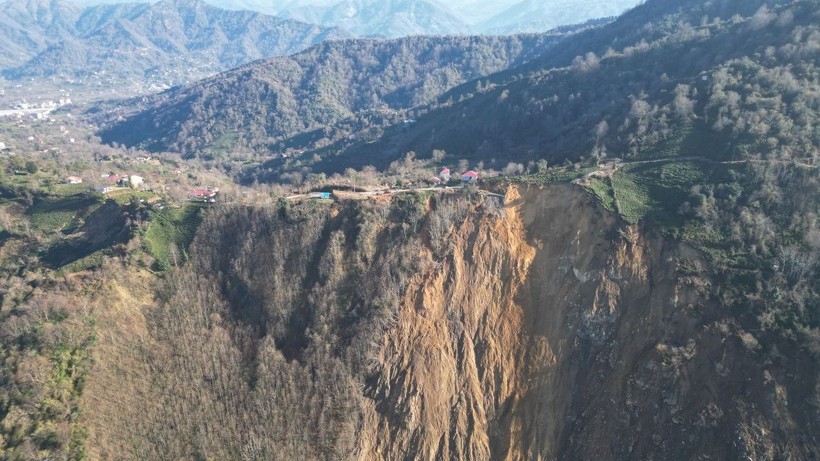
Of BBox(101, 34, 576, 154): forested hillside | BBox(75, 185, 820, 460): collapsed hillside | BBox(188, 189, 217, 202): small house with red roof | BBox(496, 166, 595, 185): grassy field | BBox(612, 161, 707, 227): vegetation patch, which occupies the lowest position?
BBox(75, 185, 820, 460): collapsed hillside

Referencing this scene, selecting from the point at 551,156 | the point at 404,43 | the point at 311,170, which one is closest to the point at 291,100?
the point at 404,43

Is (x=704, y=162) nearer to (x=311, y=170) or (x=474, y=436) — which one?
(x=474, y=436)

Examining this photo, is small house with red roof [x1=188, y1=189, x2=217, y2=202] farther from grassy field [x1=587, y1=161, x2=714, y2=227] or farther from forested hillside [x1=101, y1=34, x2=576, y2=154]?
forested hillside [x1=101, y1=34, x2=576, y2=154]

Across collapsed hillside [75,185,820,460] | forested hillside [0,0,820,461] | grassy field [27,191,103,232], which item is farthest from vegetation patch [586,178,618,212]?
grassy field [27,191,103,232]

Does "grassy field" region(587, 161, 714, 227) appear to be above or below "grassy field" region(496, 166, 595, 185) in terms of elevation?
below

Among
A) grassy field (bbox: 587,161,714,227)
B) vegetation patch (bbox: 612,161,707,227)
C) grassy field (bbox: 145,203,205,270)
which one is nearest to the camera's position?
vegetation patch (bbox: 612,161,707,227)

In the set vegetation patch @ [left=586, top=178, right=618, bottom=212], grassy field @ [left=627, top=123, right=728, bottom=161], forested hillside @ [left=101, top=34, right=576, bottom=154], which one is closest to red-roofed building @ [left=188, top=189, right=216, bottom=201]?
vegetation patch @ [left=586, top=178, right=618, bottom=212]

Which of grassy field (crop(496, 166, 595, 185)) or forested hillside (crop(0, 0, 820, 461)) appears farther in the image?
grassy field (crop(496, 166, 595, 185))

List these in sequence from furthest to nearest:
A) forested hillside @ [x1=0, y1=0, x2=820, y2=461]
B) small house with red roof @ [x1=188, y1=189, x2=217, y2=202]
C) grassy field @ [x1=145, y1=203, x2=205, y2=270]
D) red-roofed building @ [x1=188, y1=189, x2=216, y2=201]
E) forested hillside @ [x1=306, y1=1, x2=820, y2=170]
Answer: red-roofed building @ [x1=188, y1=189, x2=216, y2=201]
small house with red roof @ [x1=188, y1=189, x2=217, y2=202]
forested hillside @ [x1=306, y1=1, x2=820, y2=170]
grassy field @ [x1=145, y1=203, x2=205, y2=270]
forested hillside @ [x1=0, y1=0, x2=820, y2=461]
